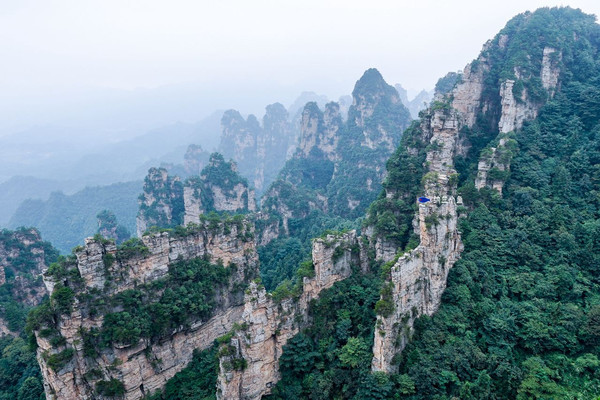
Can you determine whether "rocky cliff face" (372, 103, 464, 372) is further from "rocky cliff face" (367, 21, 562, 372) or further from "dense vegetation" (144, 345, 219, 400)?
"dense vegetation" (144, 345, 219, 400)

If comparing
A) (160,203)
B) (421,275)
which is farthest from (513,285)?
(160,203)

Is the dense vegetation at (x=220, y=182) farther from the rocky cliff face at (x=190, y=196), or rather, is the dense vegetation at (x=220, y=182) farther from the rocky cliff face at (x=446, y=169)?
the rocky cliff face at (x=446, y=169)

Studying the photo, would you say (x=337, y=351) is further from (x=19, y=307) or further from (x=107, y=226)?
(x=107, y=226)

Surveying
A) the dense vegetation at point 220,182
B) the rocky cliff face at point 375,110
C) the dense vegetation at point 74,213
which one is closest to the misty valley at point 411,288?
the dense vegetation at point 220,182

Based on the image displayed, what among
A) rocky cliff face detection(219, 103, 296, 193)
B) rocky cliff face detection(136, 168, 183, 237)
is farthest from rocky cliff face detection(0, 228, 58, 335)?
rocky cliff face detection(219, 103, 296, 193)

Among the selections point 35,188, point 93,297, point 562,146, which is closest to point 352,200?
point 562,146

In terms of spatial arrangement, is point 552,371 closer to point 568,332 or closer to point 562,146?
point 568,332
